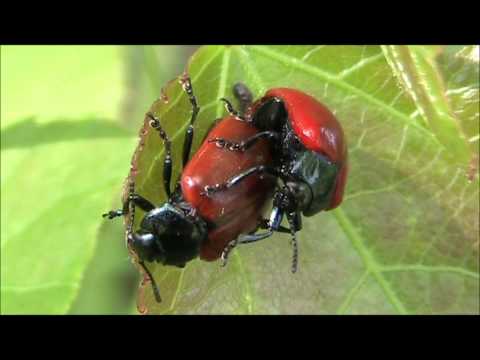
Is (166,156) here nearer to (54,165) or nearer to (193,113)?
(193,113)

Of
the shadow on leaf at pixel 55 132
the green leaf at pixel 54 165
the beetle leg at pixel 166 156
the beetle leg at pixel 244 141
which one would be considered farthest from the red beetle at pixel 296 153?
the shadow on leaf at pixel 55 132

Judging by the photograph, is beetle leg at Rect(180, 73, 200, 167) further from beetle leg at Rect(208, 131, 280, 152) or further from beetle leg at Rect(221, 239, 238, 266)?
beetle leg at Rect(221, 239, 238, 266)

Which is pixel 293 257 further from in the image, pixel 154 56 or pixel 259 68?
pixel 154 56

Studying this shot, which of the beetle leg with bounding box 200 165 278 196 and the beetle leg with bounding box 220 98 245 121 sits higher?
the beetle leg with bounding box 220 98 245 121

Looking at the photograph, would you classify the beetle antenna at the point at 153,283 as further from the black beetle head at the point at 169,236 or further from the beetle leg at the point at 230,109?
the beetle leg at the point at 230,109

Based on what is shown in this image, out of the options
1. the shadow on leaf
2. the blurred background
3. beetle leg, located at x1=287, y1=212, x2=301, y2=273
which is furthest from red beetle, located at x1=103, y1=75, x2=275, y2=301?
the shadow on leaf

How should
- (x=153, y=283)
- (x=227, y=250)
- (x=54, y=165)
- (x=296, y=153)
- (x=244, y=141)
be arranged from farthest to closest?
1. (x=54, y=165)
2. (x=296, y=153)
3. (x=244, y=141)
4. (x=227, y=250)
5. (x=153, y=283)

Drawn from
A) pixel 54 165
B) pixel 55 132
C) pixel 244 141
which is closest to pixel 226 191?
pixel 244 141
